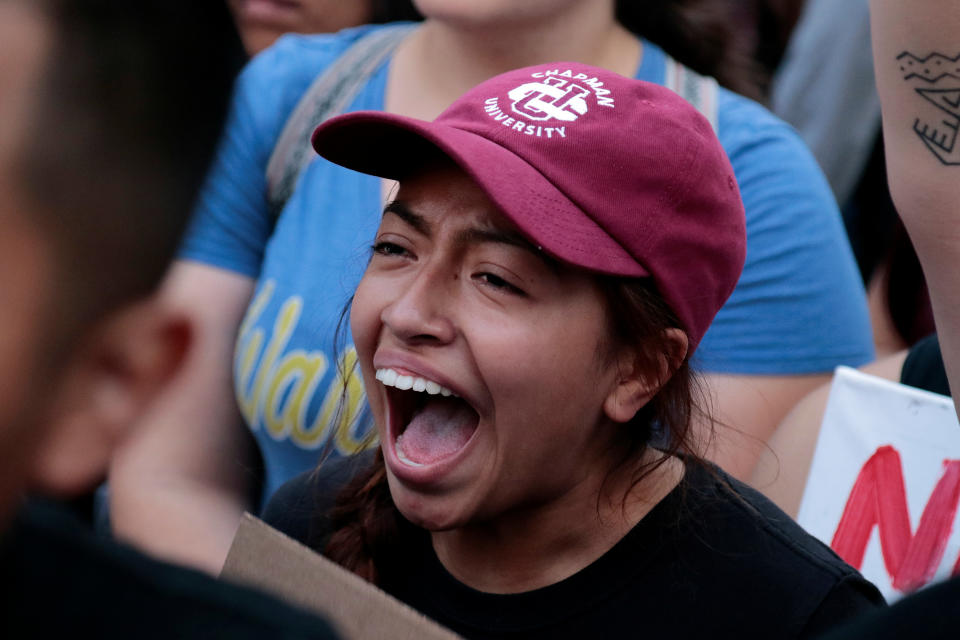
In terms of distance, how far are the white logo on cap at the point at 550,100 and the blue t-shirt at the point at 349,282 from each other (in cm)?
57

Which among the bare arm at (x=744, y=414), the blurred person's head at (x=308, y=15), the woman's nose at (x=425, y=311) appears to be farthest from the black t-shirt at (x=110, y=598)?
the blurred person's head at (x=308, y=15)

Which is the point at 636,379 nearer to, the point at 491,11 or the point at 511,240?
the point at 511,240

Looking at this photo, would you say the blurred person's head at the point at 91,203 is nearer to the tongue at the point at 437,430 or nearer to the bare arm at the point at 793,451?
the tongue at the point at 437,430

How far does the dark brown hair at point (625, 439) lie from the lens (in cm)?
166

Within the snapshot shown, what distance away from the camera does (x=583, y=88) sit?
67.6 inches

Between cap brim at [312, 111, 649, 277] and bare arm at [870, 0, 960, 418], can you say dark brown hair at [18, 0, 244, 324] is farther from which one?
bare arm at [870, 0, 960, 418]

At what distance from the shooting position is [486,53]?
2451 millimetres

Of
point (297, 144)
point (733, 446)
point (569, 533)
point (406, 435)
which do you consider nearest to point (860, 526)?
point (733, 446)

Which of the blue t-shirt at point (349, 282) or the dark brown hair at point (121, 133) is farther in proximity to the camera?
the blue t-shirt at point (349, 282)

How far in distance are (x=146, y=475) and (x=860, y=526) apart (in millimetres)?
1339

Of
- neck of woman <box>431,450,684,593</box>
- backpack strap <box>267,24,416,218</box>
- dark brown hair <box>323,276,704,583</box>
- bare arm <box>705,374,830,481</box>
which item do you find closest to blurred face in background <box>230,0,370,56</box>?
backpack strap <box>267,24,416,218</box>

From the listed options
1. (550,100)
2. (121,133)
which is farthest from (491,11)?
(121,133)

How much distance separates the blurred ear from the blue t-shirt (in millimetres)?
1332

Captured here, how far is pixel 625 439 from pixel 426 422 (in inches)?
11.6
